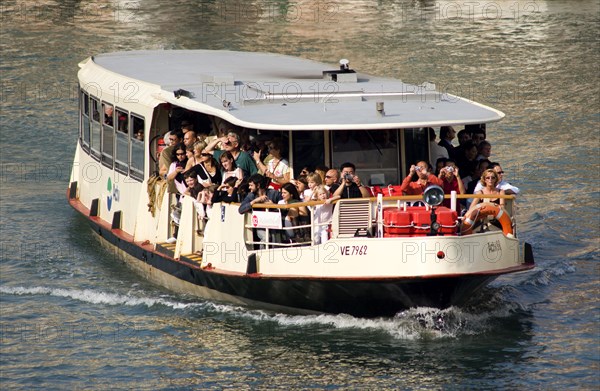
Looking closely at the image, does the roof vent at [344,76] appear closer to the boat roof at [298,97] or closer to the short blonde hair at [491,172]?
the boat roof at [298,97]

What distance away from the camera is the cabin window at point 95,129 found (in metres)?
24.1

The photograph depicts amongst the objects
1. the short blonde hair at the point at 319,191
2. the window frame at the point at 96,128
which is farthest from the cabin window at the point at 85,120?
the short blonde hair at the point at 319,191

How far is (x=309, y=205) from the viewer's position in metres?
18.0

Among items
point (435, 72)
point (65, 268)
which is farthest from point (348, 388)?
point (435, 72)

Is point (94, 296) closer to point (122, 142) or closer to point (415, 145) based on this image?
point (122, 142)

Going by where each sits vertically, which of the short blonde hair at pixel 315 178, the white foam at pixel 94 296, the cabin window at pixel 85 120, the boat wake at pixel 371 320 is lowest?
the white foam at pixel 94 296

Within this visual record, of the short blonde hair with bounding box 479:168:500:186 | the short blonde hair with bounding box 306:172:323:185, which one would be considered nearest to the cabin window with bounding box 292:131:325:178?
the short blonde hair with bounding box 306:172:323:185

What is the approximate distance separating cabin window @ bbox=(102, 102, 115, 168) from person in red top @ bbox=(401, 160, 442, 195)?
654 cm

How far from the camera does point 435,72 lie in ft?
133

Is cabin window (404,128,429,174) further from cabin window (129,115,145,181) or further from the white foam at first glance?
cabin window (129,115,145,181)

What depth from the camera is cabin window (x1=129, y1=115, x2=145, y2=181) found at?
72.6 feet

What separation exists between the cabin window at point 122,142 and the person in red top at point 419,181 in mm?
5848

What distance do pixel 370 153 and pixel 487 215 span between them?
213 cm

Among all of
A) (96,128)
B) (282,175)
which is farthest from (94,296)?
(282,175)
